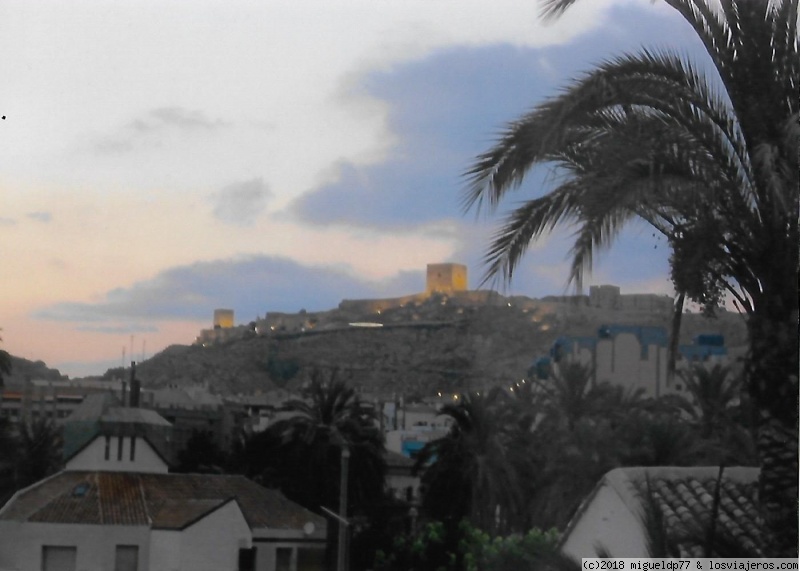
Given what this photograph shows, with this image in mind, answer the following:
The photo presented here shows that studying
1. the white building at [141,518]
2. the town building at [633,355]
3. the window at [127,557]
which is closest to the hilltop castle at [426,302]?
the town building at [633,355]

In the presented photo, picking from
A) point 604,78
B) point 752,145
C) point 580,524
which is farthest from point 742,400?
point 604,78

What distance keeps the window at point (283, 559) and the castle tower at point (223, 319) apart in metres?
1.91

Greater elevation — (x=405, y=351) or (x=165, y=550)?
(x=405, y=351)

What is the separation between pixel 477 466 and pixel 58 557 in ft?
11.5

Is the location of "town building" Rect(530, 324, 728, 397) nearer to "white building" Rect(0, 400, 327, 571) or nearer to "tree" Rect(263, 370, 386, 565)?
"tree" Rect(263, 370, 386, 565)

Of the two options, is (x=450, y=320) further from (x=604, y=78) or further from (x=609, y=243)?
(x=604, y=78)

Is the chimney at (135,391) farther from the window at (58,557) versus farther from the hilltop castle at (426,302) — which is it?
the window at (58,557)

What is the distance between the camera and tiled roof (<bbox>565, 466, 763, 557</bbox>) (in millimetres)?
6637

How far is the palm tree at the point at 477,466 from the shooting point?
8562 mm

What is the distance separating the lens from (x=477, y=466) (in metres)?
8.70

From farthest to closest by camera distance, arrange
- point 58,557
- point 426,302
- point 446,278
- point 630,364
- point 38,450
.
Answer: point 630,364, point 426,302, point 446,278, point 38,450, point 58,557

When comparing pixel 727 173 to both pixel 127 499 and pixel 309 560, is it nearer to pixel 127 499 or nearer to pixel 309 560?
pixel 309 560

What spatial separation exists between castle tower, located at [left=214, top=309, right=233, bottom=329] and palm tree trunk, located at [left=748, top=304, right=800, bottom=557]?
4.27 m

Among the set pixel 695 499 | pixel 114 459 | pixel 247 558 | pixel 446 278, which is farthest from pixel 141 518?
pixel 695 499
